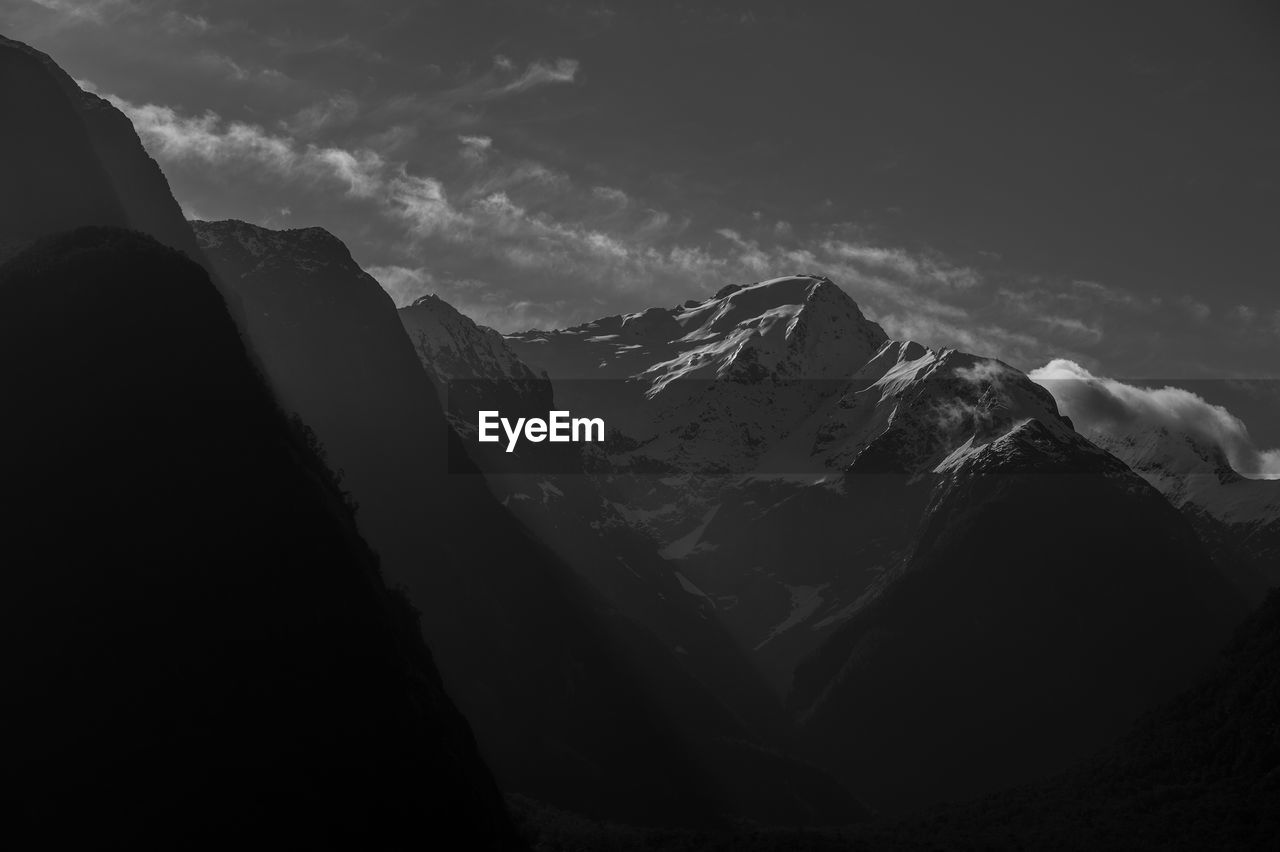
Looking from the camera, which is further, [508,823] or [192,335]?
[192,335]

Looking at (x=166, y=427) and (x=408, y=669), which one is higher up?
(x=166, y=427)

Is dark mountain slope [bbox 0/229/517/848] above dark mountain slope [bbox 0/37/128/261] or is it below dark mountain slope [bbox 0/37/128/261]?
below

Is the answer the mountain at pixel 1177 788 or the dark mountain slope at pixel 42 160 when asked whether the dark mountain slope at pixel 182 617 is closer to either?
the dark mountain slope at pixel 42 160

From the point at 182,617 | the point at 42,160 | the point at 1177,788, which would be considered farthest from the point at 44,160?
the point at 1177,788

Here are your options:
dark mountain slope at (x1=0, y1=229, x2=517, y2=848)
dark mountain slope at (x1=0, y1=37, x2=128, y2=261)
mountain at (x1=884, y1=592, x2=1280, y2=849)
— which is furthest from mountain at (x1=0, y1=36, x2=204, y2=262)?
mountain at (x1=884, y1=592, x2=1280, y2=849)

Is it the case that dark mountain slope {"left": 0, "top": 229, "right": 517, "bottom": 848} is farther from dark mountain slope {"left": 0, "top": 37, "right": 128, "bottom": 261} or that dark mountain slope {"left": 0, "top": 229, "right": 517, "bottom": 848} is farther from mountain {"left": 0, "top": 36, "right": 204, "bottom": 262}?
dark mountain slope {"left": 0, "top": 37, "right": 128, "bottom": 261}

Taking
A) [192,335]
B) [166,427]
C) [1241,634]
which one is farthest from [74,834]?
[1241,634]

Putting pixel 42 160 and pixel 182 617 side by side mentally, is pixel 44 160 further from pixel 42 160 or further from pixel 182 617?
pixel 182 617

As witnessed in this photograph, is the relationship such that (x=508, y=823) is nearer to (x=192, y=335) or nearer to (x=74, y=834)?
(x=74, y=834)

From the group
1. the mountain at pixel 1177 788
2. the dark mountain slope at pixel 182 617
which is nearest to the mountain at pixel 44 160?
the dark mountain slope at pixel 182 617

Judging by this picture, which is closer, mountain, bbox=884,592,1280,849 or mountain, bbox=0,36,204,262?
mountain, bbox=884,592,1280,849
